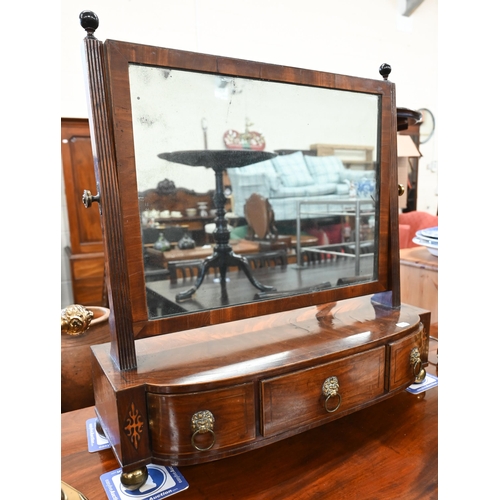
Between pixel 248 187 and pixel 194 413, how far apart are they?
56 centimetres

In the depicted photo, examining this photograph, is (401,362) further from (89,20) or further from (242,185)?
(89,20)

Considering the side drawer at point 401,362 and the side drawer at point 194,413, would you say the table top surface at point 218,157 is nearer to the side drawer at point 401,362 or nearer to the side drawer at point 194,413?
the side drawer at point 194,413

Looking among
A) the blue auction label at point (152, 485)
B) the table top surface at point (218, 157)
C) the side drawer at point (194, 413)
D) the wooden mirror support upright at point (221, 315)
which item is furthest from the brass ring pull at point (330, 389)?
the table top surface at point (218, 157)

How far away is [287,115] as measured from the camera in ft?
2.59

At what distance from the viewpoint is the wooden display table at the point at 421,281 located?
1.16 metres

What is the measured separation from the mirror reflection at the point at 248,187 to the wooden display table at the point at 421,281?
0.42 meters

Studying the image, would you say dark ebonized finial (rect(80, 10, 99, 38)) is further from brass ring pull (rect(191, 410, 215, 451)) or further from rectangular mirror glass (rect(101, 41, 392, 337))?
brass ring pull (rect(191, 410, 215, 451))

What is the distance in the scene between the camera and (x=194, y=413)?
486 millimetres

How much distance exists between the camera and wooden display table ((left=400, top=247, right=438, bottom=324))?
1162mm

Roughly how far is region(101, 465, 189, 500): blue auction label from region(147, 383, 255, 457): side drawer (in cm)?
7

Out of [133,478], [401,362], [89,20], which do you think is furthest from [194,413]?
[89,20]
